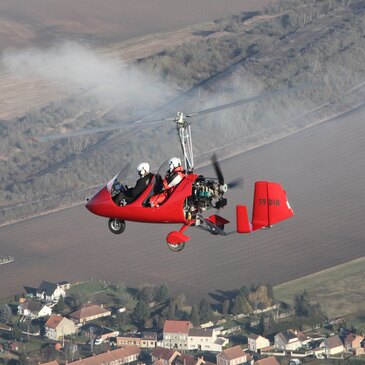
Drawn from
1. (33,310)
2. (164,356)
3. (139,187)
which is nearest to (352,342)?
(164,356)

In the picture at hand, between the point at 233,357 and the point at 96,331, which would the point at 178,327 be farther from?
the point at 233,357

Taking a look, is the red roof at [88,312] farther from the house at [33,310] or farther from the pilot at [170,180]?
the pilot at [170,180]

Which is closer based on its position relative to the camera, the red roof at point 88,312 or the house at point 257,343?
the house at point 257,343

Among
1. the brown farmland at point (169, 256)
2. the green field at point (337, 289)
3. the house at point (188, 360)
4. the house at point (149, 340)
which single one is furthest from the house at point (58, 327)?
the green field at point (337, 289)

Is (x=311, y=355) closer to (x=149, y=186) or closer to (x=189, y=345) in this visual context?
(x=189, y=345)

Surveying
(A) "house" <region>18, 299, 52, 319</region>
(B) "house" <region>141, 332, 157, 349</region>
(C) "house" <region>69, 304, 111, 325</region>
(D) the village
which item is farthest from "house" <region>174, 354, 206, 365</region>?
(A) "house" <region>18, 299, 52, 319</region>

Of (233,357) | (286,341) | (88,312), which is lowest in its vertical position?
(233,357)

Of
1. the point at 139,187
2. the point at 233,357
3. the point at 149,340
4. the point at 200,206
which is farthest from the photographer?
the point at 149,340
